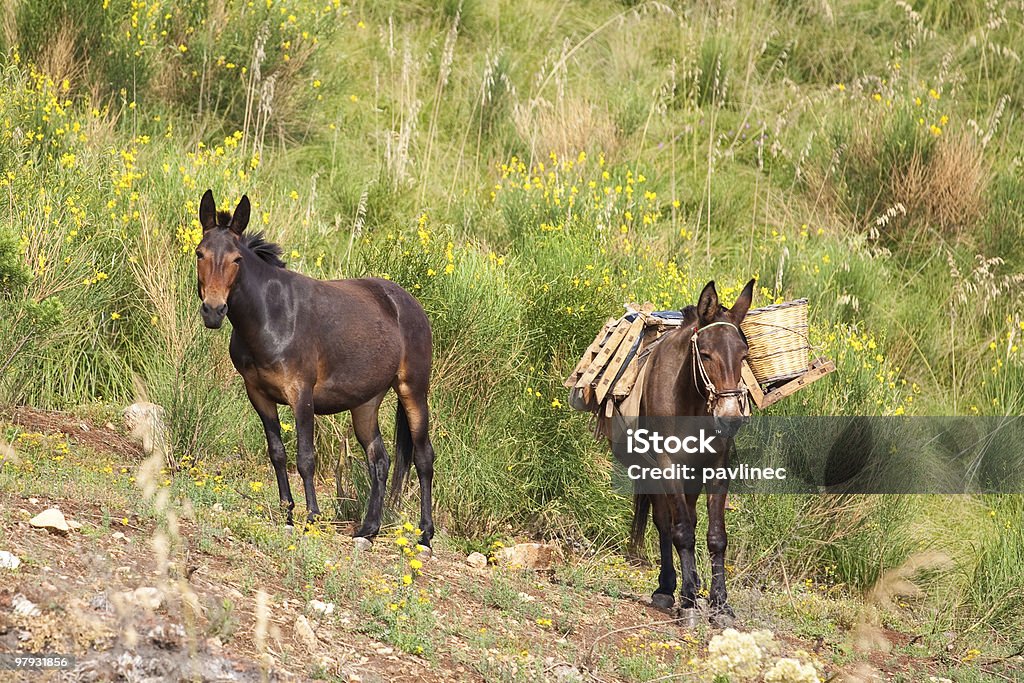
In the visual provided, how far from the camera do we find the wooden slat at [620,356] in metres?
8.20

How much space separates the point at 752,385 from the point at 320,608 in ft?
9.75

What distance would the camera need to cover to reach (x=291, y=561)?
6566 millimetres

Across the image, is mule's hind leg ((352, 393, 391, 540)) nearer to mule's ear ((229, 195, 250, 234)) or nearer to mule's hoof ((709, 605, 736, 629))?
mule's ear ((229, 195, 250, 234))

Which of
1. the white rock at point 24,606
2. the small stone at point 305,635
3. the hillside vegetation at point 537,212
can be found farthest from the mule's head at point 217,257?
the white rock at point 24,606

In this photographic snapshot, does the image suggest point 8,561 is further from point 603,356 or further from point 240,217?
point 603,356

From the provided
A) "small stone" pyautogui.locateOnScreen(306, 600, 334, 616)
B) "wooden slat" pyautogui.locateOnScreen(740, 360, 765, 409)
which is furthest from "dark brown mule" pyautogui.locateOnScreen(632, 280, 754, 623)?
"small stone" pyautogui.locateOnScreen(306, 600, 334, 616)

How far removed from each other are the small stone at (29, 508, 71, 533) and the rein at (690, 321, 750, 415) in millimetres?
3535

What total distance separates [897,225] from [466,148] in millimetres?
5137

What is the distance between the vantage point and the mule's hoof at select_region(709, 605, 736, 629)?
761cm

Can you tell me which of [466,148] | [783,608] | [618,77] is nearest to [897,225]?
[618,77]

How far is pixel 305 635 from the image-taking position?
5.82 metres

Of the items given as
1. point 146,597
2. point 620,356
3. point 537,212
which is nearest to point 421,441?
point 620,356

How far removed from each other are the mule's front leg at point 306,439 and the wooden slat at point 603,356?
190 cm

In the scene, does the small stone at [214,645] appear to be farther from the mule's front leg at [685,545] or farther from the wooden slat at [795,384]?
the wooden slat at [795,384]
